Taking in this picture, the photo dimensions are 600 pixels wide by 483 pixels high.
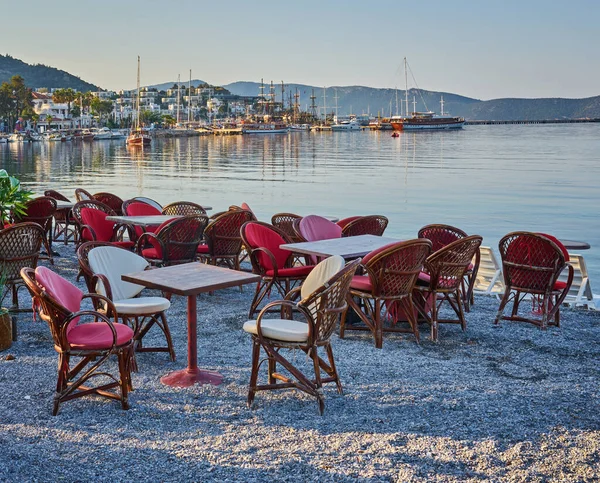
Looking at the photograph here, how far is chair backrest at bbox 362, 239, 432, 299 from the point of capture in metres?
6.17

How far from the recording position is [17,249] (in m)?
6.85

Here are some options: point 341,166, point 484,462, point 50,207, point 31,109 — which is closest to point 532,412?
point 484,462

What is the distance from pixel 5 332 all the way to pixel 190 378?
181cm

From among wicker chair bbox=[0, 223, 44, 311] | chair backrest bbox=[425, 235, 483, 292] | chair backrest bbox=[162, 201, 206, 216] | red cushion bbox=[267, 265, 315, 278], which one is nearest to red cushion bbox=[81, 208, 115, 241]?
chair backrest bbox=[162, 201, 206, 216]

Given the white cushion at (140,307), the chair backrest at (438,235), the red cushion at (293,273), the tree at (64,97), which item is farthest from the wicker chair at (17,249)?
the tree at (64,97)

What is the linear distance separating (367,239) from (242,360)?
7.86 ft

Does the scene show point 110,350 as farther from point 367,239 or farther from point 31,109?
point 31,109

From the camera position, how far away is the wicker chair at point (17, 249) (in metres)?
6.75

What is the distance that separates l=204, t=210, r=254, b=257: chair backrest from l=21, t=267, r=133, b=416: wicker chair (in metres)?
3.71

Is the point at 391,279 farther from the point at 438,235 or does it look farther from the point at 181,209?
the point at 181,209

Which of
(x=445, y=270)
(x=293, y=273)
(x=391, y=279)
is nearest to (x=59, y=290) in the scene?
(x=391, y=279)

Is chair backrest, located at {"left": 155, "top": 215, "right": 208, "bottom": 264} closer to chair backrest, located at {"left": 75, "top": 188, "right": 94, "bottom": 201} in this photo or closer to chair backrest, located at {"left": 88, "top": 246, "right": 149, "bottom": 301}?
chair backrest, located at {"left": 88, "top": 246, "right": 149, "bottom": 301}

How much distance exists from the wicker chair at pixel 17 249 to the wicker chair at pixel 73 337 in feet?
6.75

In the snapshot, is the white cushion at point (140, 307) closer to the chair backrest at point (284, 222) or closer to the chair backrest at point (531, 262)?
the chair backrest at point (531, 262)
